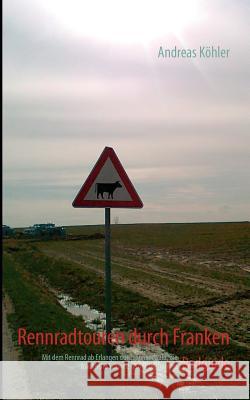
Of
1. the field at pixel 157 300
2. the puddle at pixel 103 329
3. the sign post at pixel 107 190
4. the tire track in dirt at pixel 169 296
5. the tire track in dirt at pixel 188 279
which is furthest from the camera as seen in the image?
the tire track in dirt at pixel 188 279

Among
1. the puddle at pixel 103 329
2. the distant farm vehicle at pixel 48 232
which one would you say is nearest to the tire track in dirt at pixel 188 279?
the puddle at pixel 103 329

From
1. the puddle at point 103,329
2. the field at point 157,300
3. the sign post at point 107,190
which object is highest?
the sign post at point 107,190

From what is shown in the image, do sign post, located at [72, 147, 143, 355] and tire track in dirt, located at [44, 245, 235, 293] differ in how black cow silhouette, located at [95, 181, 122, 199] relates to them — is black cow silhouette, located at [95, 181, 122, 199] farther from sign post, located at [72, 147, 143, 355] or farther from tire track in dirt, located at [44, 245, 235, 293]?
tire track in dirt, located at [44, 245, 235, 293]

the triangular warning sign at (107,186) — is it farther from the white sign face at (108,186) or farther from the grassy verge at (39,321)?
the grassy verge at (39,321)

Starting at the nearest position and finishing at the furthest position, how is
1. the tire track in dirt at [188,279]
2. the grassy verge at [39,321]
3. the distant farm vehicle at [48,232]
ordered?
the grassy verge at [39,321] < the tire track in dirt at [188,279] < the distant farm vehicle at [48,232]

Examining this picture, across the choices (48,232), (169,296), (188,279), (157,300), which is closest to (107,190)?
(157,300)

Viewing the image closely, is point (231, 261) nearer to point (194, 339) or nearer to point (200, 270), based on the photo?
point (200, 270)

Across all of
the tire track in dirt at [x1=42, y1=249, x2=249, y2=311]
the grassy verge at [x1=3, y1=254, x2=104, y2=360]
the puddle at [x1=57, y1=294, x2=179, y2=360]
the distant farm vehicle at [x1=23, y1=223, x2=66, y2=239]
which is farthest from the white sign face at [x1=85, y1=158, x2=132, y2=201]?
the distant farm vehicle at [x1=23, y1=223, x2=66, y2=239]

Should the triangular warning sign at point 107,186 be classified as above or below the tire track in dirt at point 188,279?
above

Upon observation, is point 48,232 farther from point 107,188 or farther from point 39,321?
point 107,188

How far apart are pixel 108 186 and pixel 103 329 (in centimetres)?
609

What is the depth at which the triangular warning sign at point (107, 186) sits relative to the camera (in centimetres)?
570

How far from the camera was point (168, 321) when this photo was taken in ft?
37.0

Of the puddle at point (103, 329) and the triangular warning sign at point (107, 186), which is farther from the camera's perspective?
the puddle at point (103, 329)
